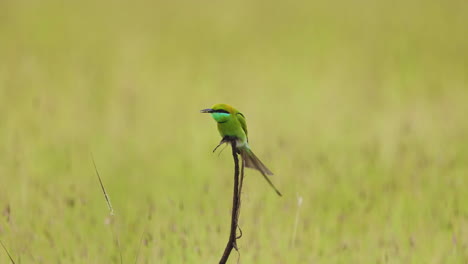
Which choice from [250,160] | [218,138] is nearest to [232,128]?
[250,160]

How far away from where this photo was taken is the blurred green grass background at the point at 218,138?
4453 millimetres

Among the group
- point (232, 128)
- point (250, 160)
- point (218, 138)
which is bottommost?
point (218, 138)

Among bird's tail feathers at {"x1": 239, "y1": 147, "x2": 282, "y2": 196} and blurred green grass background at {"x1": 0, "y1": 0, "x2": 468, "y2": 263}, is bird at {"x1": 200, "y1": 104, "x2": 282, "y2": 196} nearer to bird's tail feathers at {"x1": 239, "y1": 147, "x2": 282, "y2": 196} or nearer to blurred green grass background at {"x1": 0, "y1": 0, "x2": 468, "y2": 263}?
bird's tail feathers at {"x1": 239, "y1": 147, "x2": 282, "y2": 196}

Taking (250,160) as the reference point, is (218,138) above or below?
below

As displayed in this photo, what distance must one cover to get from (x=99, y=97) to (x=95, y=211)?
132 inches

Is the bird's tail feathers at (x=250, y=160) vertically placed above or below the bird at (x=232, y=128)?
below

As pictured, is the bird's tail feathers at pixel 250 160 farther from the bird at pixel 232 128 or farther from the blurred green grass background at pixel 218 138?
the blurred green grass background at pixel 218 138

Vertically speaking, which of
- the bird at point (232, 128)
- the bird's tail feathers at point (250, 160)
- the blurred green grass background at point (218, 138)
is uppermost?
the bird at point (232, 128)

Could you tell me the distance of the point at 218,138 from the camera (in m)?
7.35

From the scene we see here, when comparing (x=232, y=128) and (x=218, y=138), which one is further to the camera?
(x=218, y=138)

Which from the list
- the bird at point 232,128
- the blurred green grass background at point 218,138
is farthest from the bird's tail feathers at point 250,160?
the blurred green grass background at point 218,138

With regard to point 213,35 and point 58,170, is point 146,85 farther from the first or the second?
point 58,170

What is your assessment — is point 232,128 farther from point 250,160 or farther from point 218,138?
point 218,138

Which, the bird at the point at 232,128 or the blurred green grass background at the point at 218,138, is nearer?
the bird at the point at 232,128
